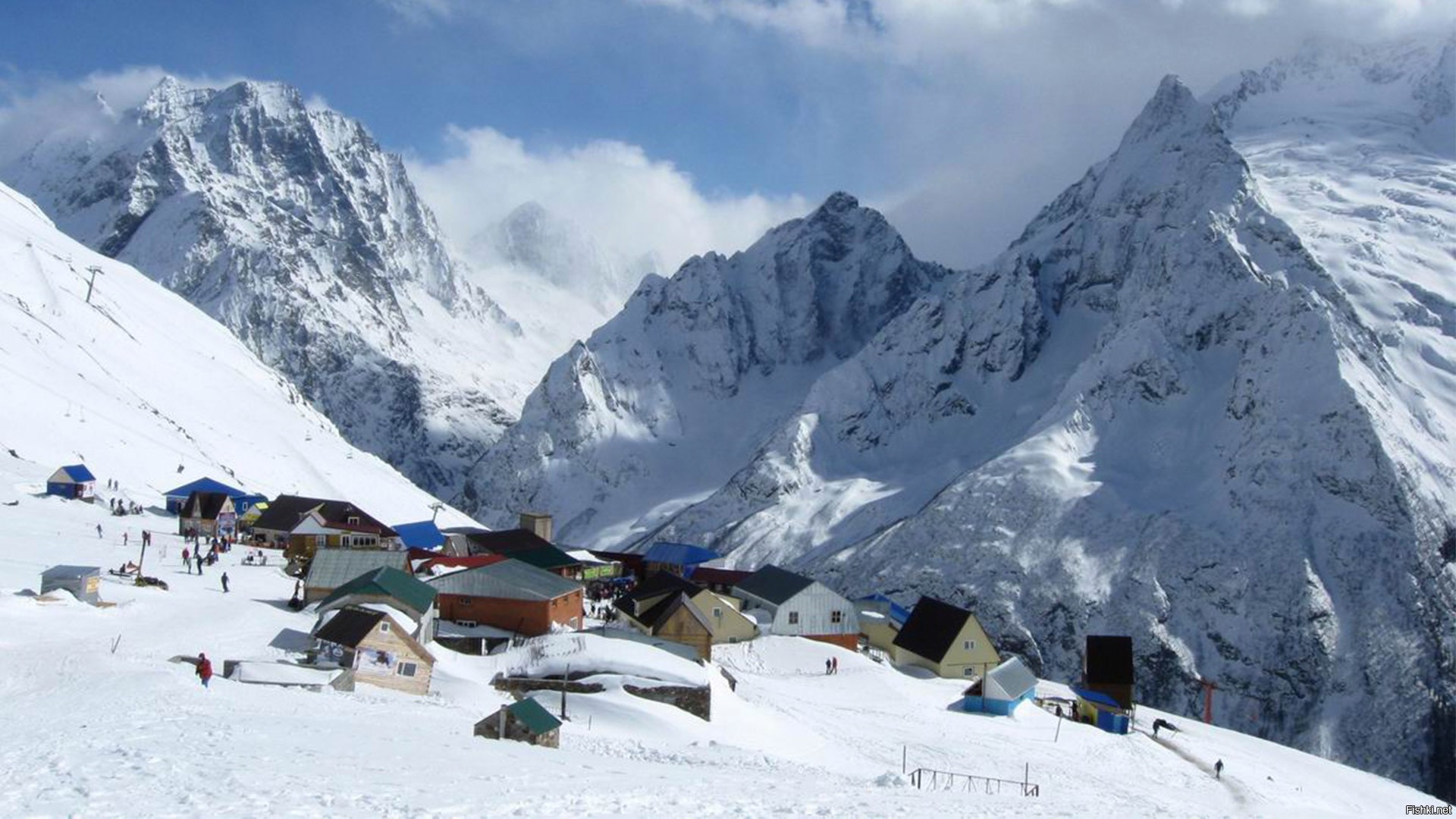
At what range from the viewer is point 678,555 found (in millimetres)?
94562

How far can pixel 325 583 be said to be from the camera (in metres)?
48.4

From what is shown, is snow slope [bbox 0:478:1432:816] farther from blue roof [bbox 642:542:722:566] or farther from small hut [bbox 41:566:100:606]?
blue roof [bbox 642:542:722:566]

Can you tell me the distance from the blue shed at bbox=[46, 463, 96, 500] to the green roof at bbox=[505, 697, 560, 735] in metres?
49.2

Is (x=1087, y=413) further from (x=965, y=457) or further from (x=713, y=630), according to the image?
(x=713, y=630)

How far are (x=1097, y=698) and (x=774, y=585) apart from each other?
19091 mm

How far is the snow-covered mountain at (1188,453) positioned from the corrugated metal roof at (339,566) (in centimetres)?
6982

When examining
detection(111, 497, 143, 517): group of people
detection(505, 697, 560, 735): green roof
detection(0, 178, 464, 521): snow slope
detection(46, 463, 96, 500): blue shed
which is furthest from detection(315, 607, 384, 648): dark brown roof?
detection(46, 463, 96, 500): blue shed

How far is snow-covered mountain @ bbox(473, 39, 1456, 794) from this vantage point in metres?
104

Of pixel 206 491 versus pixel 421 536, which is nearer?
pixel 206 491

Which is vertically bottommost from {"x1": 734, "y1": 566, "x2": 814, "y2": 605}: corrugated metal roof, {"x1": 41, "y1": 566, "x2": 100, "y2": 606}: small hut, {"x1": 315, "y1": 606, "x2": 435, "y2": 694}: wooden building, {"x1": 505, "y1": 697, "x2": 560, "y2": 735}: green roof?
{"x1": 505, "y1": 697, "x2": 560, "y2": 735}: green roof

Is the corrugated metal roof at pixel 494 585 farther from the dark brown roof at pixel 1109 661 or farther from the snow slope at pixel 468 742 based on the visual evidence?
the dark brown roof at pixel 1109 661

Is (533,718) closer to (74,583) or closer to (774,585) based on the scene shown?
(74,583)

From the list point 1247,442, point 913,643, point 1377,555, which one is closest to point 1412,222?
point 1247,442

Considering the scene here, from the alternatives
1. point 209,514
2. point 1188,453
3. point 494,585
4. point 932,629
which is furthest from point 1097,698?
point 1188,453
